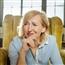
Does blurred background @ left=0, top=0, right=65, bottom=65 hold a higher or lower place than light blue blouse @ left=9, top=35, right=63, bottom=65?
higher

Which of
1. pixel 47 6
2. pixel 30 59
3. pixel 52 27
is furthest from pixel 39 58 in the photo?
pixel 47 6

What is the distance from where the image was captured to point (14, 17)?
1.43 metres

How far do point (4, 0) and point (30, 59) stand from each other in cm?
156

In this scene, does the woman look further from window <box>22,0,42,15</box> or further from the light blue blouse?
window <box>22,0,42,15</box>

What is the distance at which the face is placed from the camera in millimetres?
1005

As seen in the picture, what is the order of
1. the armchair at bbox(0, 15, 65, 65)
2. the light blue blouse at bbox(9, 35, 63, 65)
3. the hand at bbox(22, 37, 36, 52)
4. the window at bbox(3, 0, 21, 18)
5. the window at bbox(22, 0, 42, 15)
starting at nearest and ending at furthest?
the hand at bbox(22, 37, 36, 52) → the light blue blouse at bbox(9, 35, 63, 65) → the armchair at bbox(0, 15, 65, 65) → the window at bbox(3, 0, 21, 18) → the window at bbox(22, 0, 42, 15)

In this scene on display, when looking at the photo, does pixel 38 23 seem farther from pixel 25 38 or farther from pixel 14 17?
pixel 14 17

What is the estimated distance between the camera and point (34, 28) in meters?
1.04

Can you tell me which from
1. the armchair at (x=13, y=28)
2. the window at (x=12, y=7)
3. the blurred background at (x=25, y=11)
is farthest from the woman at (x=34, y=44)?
the window at (x=12, y=7)

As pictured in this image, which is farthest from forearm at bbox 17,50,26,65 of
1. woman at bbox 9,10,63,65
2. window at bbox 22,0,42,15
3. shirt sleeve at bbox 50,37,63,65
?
window at bbox 22,0,42,15

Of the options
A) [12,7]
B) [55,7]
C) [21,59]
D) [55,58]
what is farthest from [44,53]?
[55,7]

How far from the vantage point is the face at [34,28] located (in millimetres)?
1005

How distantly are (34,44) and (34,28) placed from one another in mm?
86

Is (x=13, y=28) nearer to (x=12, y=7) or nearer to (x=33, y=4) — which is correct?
(x=12, y=7)
